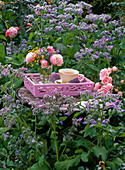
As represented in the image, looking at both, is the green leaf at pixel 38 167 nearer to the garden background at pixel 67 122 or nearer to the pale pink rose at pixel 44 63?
the garden background at pixel 67 122

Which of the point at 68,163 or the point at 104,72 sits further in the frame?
the point at 104,72

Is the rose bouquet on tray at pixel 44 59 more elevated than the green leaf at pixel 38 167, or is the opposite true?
the rose bouquet on tray at pixel 44 59

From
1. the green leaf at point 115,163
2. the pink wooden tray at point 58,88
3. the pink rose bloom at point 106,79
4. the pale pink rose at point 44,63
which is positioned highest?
the pale pink rose at point 44,63

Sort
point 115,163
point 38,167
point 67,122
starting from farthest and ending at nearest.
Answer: point 67,122, point 38,167, point 115,163

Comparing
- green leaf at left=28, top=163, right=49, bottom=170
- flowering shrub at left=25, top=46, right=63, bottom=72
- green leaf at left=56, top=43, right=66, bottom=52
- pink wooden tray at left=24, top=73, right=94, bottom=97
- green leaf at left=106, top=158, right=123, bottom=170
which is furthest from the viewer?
green leaf at left=56, top=43, right=66, bottom=52

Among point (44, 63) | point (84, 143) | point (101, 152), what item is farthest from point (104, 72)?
point (101, 152)

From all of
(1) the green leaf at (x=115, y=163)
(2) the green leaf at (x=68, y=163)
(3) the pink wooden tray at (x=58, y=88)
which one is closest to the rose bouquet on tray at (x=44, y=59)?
(3) the pink wooden tray at (x=58, y=88)

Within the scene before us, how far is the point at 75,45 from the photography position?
3730 mm

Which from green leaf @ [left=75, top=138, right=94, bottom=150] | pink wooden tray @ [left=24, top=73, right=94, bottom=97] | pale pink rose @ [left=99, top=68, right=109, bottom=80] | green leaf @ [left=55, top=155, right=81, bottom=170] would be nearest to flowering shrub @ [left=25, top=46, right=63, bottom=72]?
pink wooden tray @ [left=24, top=73, right=94, bottom=97]

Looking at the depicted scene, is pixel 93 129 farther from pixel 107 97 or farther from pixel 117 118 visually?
pixel 117 118

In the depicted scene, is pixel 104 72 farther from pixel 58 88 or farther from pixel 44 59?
pixel 44 59

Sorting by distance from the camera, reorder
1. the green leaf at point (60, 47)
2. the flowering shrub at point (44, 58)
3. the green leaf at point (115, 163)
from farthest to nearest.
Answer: the green leaf at point (60, 47) → the flowering shrub at point (44, 58) → the green leaf at point (115, 163)

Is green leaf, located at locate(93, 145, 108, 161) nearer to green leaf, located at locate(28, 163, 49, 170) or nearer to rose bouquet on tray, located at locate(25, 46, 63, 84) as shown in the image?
green leaf, located at locate(28, 163, 49, 170)

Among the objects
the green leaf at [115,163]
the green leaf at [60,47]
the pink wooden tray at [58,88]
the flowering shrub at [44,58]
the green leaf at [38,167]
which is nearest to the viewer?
the green leaf at [115,163]
